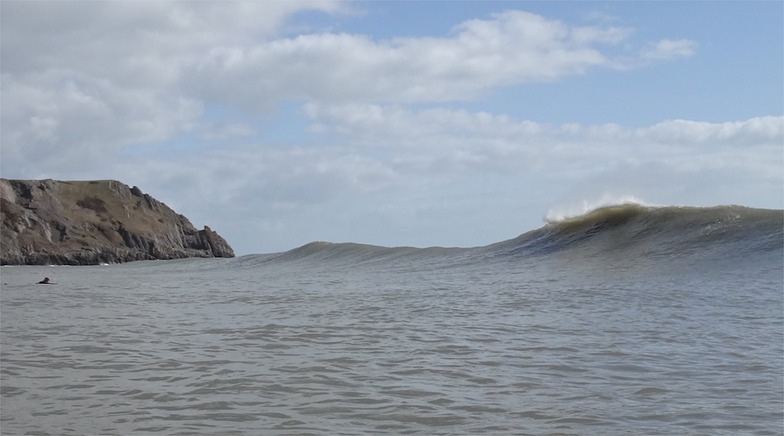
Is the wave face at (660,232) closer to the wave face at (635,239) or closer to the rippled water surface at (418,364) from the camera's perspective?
the wave face at (635,239)

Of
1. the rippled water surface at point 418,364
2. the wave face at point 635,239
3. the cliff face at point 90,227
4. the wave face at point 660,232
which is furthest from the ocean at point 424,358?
the cliff face at point 90,227

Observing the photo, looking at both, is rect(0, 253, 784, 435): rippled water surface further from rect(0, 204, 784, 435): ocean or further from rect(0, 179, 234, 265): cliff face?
rect(0, 179, 234, 265): cliff face

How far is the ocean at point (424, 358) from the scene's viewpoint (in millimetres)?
5379

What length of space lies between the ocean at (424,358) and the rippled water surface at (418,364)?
0.09 ft

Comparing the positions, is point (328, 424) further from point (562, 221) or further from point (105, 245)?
point (105, 245)

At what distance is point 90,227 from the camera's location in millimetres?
71938

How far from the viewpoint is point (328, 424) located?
17.1 ft

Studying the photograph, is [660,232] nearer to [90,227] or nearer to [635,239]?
[635,239]

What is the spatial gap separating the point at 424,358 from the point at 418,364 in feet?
1.08

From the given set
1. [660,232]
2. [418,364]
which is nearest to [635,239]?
[660,232]

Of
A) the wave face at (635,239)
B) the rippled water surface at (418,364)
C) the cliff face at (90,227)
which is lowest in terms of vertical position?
the rippled water surface at (418,364)

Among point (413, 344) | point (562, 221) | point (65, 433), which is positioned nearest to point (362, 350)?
point (413, 344)

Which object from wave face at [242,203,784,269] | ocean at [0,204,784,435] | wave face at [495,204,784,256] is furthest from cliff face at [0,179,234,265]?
ocean at [0,204,784,435]

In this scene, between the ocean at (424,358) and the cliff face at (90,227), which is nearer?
the ocean at (424,358)
